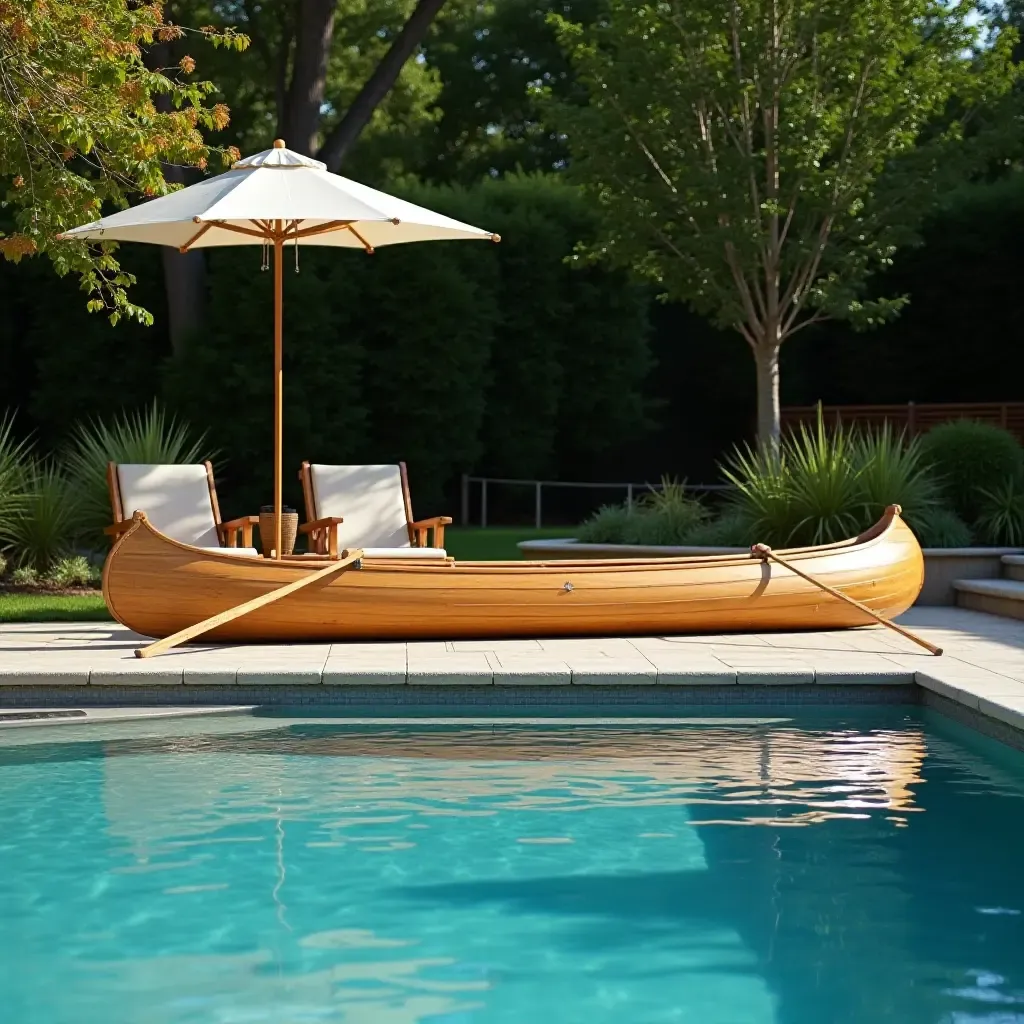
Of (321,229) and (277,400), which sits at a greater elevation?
(321,229)

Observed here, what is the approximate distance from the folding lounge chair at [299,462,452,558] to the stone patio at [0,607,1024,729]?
182cm

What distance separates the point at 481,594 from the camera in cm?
849

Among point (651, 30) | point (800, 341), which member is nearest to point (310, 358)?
point (651, 30)

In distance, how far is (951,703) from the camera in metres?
6.85

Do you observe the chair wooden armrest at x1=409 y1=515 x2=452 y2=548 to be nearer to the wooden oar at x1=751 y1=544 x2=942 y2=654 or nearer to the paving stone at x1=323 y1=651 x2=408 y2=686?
the wooden oar at x1=751 y1=544 x2=942 y2=654

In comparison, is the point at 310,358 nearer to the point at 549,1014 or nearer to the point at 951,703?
the point at 951,703

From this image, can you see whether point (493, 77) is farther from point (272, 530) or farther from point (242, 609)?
point (242, 609)

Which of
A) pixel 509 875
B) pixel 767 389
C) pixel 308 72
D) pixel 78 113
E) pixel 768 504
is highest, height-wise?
pixel 308 72

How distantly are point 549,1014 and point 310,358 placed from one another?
14.0 metres

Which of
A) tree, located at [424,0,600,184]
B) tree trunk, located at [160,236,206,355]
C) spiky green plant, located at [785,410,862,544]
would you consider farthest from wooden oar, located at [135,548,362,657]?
tree, located at [424,0,600,184]

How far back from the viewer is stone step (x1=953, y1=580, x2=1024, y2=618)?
33.7ft

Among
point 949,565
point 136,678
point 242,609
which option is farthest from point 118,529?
point 949,565

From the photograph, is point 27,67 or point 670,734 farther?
point 27,67

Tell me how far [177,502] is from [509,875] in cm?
603
